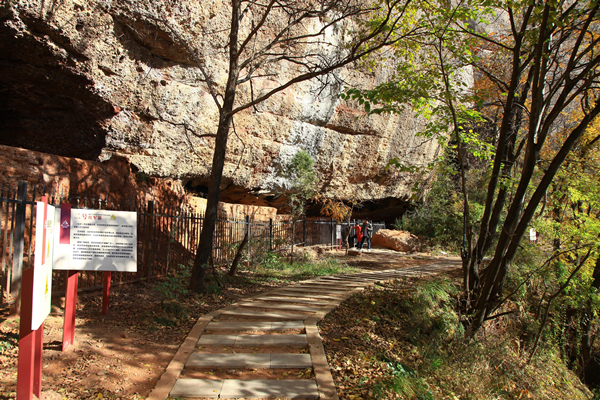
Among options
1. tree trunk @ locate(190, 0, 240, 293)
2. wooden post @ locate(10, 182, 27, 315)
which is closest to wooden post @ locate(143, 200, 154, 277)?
tree trunk @ locate(190, 0, 240, 293)

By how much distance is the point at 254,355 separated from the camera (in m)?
4.48

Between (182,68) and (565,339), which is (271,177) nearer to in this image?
(182,68)

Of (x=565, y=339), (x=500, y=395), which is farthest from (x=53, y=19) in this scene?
(x=565, y=339)

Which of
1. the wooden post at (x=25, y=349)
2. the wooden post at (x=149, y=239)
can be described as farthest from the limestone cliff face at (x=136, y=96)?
the wooden post at (x=25, y=349)

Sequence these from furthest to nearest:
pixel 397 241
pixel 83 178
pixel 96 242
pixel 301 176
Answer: pixel 397 241 < pixel 301 176 < pixel 83 178 < pixel 96 242

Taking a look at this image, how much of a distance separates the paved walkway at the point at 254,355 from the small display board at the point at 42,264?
124 cm

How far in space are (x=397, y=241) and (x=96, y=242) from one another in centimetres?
1728

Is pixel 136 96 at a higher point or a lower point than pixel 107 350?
higher

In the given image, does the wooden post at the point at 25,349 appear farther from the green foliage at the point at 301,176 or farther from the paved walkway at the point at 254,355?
the green foliage at the point at 301,176

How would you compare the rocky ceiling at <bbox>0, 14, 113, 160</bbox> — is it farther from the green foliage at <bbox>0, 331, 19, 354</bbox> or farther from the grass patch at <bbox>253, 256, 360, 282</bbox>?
the green foliage at <bbox>0, 331, 19, 354</bbox>

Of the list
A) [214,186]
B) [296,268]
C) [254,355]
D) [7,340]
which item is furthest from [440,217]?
[7,340]

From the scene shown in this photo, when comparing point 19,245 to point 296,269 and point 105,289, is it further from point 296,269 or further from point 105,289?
point 296,269

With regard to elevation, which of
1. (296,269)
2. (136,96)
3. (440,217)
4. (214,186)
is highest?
(136,96)

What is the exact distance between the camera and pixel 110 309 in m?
5.99
